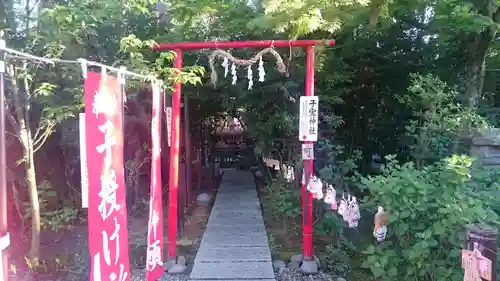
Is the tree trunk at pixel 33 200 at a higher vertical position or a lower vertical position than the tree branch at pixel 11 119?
lower

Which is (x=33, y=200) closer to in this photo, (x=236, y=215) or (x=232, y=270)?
(x=232, y=270)

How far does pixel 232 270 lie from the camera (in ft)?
18.0

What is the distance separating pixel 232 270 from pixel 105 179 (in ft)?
9.47

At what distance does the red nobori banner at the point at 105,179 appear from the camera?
2.87m

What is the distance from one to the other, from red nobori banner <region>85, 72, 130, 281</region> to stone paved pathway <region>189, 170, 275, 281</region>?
2171 millimetres

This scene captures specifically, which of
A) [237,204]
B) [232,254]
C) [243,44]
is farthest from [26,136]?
[237,204]

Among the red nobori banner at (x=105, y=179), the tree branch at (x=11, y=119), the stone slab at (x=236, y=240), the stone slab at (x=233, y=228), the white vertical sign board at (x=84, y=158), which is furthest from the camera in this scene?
the stone slab at (x=233, y=228)

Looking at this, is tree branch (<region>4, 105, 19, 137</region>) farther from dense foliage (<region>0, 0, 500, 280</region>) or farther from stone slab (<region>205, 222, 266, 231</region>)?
stone slab (<region>205, 222, 266, 231</region>)

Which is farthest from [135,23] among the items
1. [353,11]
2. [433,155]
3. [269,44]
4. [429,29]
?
[429,29]

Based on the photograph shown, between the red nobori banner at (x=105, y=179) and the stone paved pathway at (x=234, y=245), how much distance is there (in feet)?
7.12

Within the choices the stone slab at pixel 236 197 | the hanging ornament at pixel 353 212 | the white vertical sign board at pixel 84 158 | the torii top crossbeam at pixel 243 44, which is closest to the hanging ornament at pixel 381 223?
the hanging ornament at pixel 353 212

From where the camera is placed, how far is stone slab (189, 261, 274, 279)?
5.28 metres

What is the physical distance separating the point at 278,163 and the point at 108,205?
21.8ft

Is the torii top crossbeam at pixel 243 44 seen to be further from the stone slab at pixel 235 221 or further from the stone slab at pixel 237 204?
the stone slab at pixel 237 204
